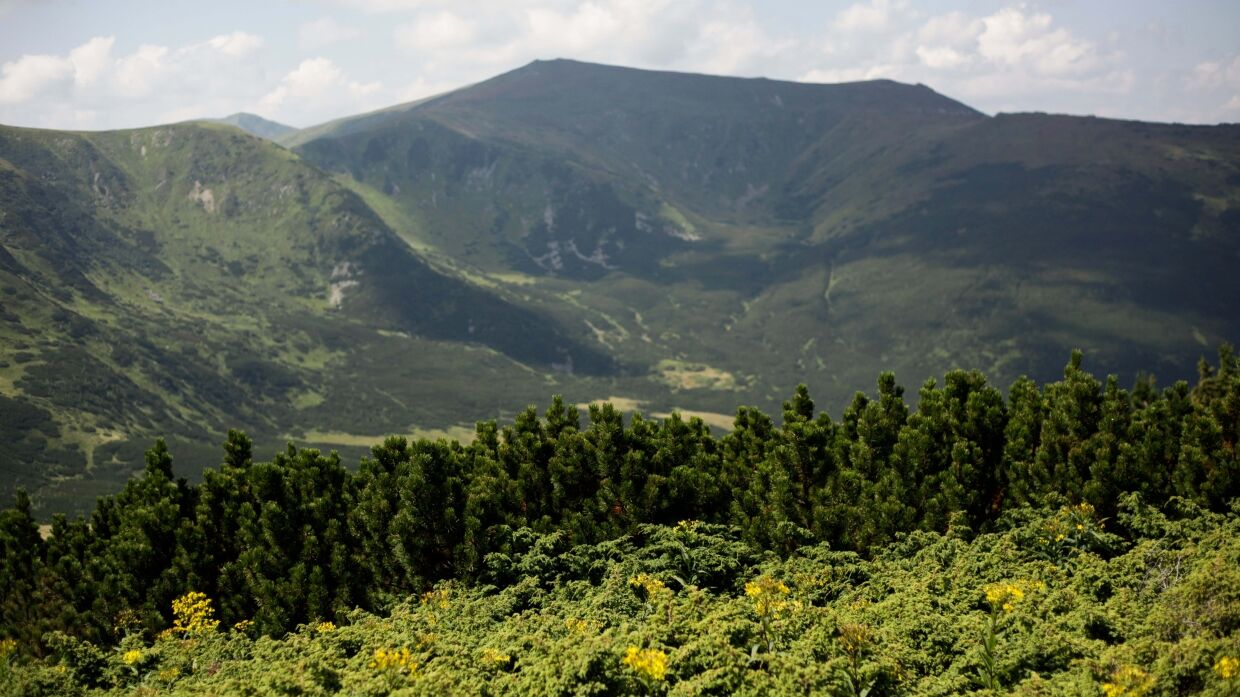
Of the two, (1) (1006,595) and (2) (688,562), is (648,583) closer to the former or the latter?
(2) (688,562)

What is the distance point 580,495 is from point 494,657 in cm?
1763

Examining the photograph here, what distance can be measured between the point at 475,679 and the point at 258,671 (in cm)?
781

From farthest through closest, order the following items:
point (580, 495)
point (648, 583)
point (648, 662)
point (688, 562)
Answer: point (580, 495) → point (688, 562) → point (648, 583) → point (648, 662)

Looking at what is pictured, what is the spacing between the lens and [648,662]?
17.1 metres

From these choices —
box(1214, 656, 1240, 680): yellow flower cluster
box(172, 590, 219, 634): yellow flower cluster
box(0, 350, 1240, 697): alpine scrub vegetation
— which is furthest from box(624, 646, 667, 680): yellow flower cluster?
box(172, 590, 219, 634): yellow flower cluster

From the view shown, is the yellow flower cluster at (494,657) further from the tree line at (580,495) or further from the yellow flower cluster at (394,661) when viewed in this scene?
the tree line at (580,495)

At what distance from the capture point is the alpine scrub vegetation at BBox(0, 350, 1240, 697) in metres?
18.5

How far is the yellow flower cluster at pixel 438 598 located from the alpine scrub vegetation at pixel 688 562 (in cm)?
66

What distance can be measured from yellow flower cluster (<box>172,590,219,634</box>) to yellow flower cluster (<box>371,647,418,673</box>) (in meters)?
16.4

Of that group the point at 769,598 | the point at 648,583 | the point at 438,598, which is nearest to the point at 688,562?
the point at 648,583

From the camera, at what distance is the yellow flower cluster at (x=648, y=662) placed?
55.5 feet

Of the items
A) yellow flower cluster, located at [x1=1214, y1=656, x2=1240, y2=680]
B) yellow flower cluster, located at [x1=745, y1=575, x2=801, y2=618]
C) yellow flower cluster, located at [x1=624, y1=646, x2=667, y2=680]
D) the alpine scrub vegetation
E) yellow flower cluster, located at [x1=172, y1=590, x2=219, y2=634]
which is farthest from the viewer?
yellow flower cluster, located at [x1=172, y1=590, x2=219, y2=634]

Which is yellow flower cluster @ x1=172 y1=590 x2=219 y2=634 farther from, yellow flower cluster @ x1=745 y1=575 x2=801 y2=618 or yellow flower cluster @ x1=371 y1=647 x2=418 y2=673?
yellow flower cluster @ x1=745 y1=575 x2=801 y2=618

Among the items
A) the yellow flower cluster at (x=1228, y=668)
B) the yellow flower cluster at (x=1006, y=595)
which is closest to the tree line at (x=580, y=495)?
the yellow flower cluster at (x=1006, y=595)
